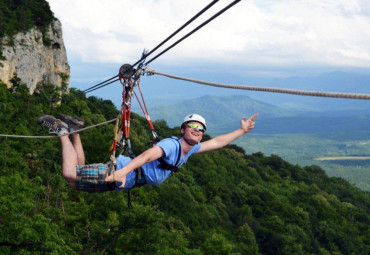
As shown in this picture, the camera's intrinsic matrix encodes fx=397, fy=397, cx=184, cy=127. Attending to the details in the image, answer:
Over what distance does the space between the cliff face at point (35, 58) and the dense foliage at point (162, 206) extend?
2375mm

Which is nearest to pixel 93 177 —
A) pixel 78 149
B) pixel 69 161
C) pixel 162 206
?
pixel 69 161

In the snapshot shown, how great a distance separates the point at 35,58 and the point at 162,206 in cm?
3144

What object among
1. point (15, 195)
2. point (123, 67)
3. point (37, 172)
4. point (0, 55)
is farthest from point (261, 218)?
point (123, 67)

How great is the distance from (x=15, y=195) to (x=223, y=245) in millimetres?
18777

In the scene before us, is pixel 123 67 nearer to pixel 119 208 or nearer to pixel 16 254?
pixel 16 254

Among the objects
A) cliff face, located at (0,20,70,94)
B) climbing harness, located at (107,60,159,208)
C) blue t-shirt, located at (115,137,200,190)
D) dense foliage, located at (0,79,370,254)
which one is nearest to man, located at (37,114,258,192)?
blue t-shirt, located at (115,137,200,190)

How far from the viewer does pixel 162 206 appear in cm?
5806

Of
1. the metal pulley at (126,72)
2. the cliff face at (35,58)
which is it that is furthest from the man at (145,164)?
the cliff face at (35,58)

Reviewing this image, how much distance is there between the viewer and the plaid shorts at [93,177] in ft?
22.4

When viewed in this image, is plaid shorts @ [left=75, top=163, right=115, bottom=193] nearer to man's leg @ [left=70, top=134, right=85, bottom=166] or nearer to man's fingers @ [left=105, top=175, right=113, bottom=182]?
man's fingers @ [left=105, top=175, right=113, bottom=182]

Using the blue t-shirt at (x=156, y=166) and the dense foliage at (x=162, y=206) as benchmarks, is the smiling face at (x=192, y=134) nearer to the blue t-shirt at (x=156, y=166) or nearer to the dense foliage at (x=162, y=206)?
the blue t-shirt at (x=156, y=166)

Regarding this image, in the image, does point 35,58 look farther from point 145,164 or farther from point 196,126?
point 196,126

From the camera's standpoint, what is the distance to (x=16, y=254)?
73.9ft

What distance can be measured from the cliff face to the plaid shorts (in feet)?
175
